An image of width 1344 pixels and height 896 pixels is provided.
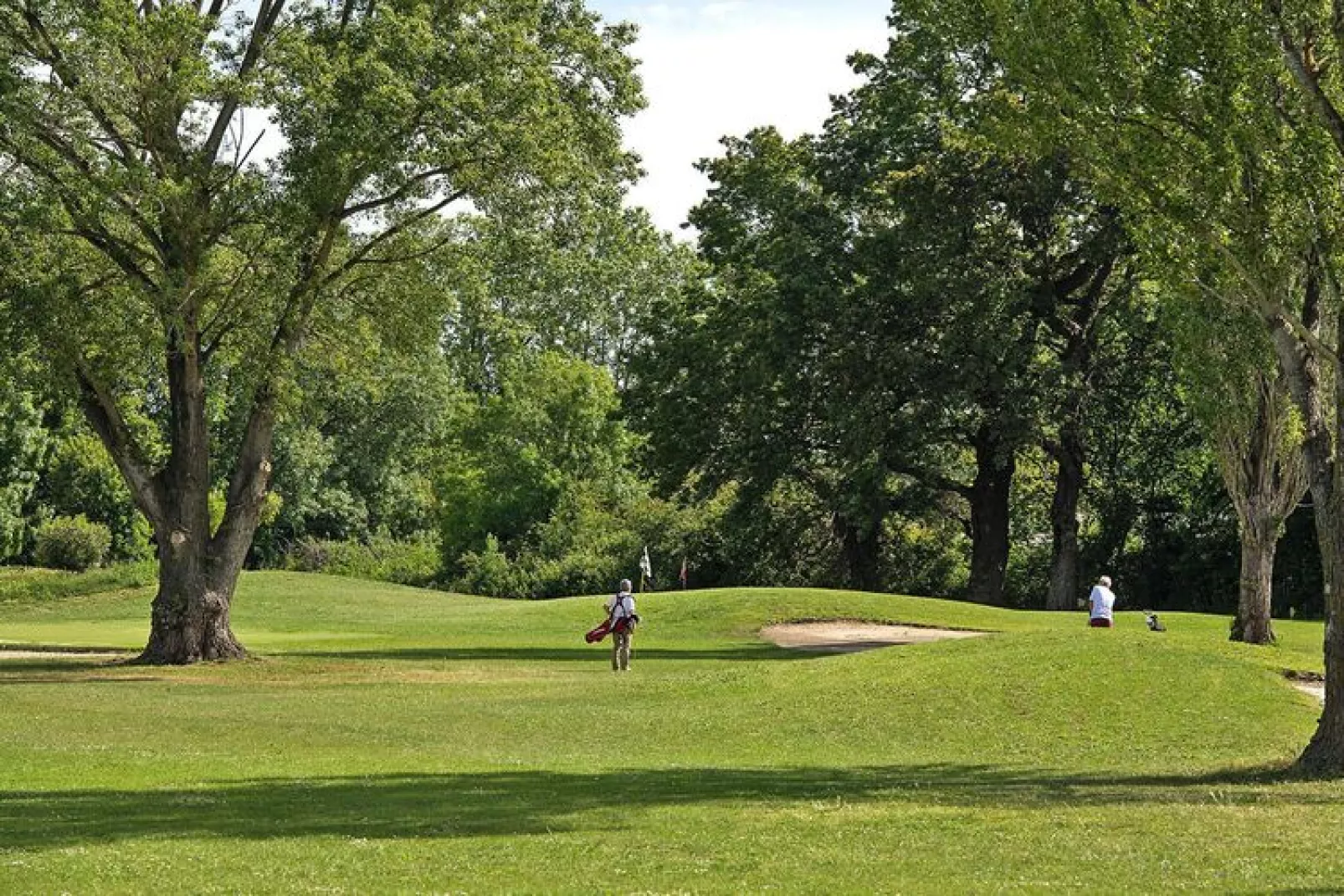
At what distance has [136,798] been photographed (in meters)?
15.5

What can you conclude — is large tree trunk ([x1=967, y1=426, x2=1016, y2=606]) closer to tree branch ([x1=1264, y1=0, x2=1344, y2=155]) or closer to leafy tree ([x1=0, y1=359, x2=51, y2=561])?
tree branch ([x1=1264, y1=0, x2=1344, y2=155])

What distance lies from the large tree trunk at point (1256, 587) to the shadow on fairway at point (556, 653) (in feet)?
28.9

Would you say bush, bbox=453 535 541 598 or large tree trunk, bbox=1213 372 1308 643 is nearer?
large tree trunk, bbox=1213 372 1308 643

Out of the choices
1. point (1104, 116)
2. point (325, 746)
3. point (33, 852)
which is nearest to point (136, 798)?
point (33, 852)

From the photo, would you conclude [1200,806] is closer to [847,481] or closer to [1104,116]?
[1104,116]

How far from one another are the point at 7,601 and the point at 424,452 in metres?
37.6

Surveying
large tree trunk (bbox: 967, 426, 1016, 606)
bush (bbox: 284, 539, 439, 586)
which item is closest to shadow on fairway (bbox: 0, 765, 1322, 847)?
large tree trunk (bbox: 967, 426, 1016, 606)

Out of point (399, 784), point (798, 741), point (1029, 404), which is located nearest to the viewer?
point (399, 784)

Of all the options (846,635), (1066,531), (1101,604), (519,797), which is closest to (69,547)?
(846,635)

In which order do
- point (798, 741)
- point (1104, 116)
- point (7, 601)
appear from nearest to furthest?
point (1104, 116) < point (798, 741) < point (7, 601)

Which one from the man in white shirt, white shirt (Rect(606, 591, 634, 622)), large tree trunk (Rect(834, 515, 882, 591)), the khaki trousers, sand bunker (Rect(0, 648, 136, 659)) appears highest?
large tree trunk (Rect(834, 515, 882, 591))

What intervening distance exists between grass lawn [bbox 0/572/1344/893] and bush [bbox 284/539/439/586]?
30515 mm

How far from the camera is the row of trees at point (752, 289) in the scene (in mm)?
18938

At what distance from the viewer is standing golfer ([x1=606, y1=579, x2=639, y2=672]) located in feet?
106
